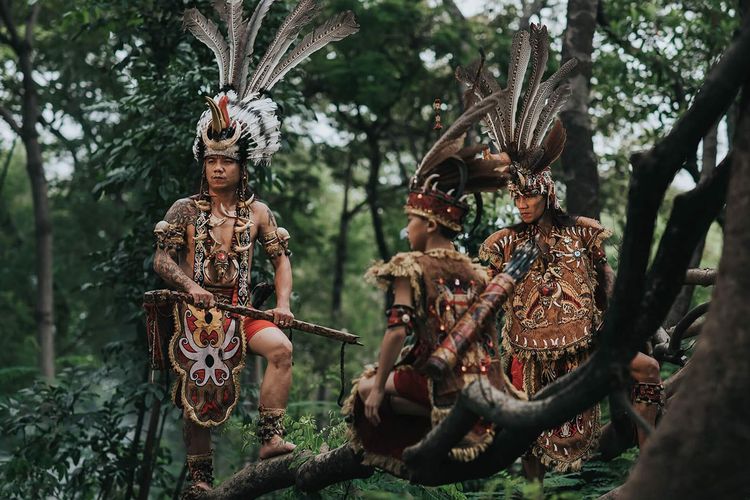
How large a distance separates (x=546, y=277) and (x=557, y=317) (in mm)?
263

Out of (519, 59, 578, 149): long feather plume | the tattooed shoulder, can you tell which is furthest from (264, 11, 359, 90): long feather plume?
(519, 59, 578, 149): long feather plume

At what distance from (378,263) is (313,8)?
3.15 metres

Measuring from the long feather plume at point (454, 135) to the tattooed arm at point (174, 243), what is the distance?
2036mm

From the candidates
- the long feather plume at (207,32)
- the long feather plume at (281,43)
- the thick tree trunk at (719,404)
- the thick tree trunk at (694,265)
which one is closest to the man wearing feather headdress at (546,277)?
the long feather plume at (281,43)

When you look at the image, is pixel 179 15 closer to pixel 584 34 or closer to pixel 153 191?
pixel 153 191

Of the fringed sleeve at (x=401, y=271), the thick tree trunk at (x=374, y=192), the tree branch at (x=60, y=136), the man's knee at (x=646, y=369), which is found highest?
the tree branch at (x=60, y=136)

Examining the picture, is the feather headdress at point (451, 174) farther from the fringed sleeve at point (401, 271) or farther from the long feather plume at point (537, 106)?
the long feather plume at point (537, 106)

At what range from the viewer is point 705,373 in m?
4.25

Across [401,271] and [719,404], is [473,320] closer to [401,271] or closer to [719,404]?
[401,271]

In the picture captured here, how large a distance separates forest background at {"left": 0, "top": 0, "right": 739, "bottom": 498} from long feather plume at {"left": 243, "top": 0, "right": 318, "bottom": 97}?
1.91 meters

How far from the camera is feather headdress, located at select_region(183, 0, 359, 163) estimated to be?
739cm

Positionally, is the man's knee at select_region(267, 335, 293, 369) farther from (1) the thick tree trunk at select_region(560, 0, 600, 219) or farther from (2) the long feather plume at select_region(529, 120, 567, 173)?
(1) the thick tree trunk at select_region(560, 0, 600, 219)

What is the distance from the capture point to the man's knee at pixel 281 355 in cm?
698

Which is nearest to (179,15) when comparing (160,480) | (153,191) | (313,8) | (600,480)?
(153,191)
